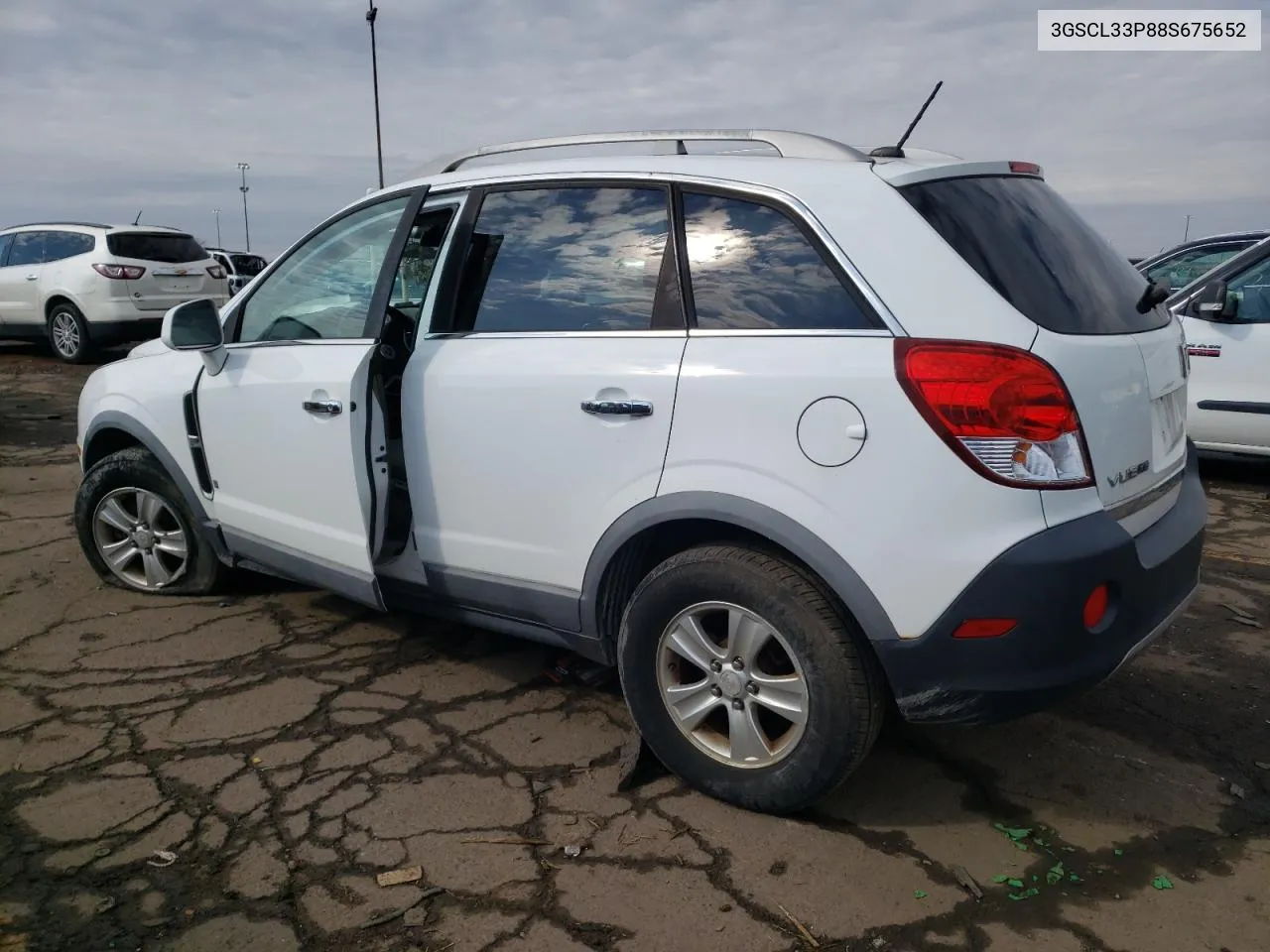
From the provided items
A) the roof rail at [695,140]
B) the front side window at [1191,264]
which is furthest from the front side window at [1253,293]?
the roof rail at [695,140]

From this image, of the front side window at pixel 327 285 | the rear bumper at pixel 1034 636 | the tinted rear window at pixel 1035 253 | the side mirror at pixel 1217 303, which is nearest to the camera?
the rear bumper at pixel 1034 636

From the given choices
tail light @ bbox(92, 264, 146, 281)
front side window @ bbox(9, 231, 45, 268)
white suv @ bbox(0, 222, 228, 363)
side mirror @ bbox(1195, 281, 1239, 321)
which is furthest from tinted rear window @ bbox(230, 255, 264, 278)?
side mirror @ bbox(1195, 281, 1239, 321)

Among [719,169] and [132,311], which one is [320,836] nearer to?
[719,169]

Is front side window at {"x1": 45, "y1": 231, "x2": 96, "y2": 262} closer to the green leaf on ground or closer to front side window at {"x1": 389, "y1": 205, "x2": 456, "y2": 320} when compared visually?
front side window at {"x1": 389, "y1": 205, "x2": 456, "y2": 320}

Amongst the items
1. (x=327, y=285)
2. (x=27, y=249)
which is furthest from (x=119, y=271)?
(x=327, y=285)

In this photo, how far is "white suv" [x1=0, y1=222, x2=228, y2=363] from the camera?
12.4 meters

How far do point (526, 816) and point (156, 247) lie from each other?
39.1 ft

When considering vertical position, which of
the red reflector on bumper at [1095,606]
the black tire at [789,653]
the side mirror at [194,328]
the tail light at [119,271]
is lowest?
the black tire at [789,653]

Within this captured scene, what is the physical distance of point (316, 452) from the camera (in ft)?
11.9

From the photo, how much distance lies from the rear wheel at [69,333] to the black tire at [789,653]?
11.8 meters

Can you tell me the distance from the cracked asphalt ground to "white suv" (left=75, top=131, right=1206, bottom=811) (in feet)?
1.08

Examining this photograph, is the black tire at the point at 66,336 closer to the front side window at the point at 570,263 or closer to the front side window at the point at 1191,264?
the front side window at the point at 570,263

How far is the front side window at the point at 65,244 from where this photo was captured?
1252cm

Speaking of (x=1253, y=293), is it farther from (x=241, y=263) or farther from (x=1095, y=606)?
Result: (x=241, y=263)
